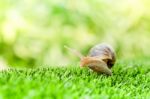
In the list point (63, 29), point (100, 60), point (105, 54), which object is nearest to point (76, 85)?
point (100, 60)

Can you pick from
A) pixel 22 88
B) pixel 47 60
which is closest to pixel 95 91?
pixel 22 88

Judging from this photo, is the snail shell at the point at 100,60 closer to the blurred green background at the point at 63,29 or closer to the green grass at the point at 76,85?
the green grass at the point at 76,85

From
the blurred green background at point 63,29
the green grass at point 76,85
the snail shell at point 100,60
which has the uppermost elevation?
the blurred green background at point 63,29

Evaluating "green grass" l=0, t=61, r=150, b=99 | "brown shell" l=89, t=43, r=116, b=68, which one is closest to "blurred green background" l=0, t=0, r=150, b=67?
"brown shell" l=89, t=43, r=116, b=68

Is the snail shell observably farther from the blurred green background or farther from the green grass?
the blurred green background

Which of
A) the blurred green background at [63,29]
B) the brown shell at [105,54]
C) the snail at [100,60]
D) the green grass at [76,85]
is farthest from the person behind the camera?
the blurred green background at [63,29]

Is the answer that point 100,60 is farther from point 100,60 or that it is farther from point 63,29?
point 63,29

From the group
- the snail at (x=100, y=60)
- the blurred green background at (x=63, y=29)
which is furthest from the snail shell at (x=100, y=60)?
the blurred green background at (x=63, y=29)
